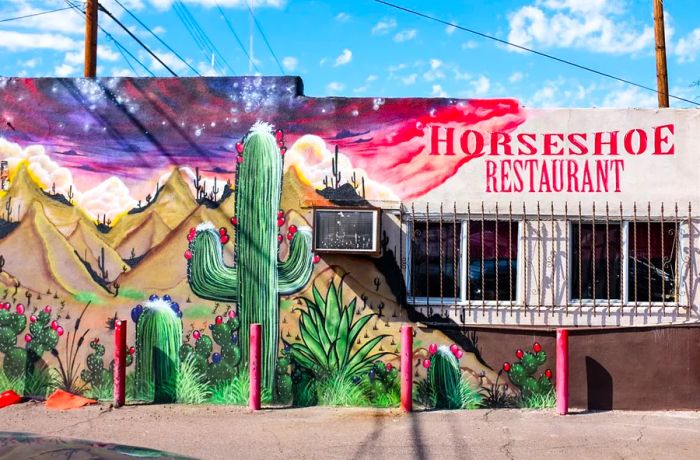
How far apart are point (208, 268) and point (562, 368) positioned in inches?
156

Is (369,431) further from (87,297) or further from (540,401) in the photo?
(87,297)

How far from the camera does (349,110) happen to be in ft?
27.7

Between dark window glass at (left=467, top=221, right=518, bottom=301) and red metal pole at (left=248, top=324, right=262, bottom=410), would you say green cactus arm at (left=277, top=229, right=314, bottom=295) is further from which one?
dark window glass at (left=467, top=221, right=518, bottom=301)

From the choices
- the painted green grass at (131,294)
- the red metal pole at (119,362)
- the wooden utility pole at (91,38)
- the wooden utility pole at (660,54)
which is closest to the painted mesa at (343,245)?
the painted green grass at (131,294)

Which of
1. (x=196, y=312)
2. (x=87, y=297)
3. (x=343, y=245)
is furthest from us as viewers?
(x=87, y=297)

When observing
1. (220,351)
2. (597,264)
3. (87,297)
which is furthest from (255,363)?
(597,264)

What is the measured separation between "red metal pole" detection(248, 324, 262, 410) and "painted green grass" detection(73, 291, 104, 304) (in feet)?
6.18

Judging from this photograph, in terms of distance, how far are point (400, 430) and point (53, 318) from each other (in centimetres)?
418

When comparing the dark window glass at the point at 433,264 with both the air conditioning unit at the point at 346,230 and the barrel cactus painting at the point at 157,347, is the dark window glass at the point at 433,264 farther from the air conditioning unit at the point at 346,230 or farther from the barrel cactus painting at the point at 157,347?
the barrel cactus painting at the point at 157,347

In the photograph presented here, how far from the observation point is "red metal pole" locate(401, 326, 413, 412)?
791cm

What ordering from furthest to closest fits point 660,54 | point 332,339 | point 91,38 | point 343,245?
point 660,54 → point 91,38 → point 332,339 → point 343,245

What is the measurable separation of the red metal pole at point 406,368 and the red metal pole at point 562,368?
5.00 feet

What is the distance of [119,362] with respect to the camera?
816 cm

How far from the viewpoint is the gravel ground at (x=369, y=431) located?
675cm
